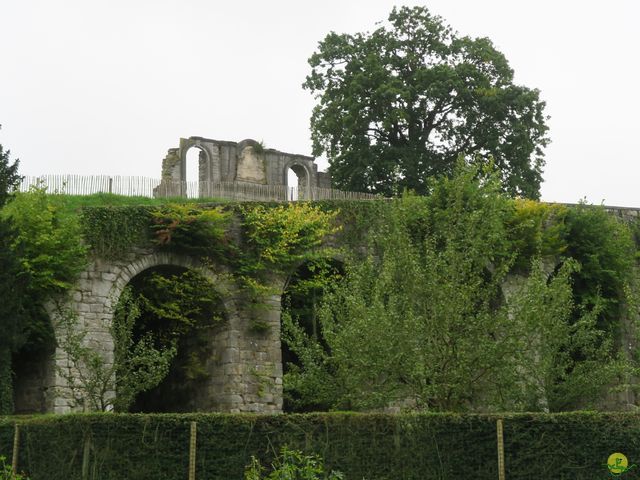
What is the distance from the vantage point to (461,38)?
126 feet

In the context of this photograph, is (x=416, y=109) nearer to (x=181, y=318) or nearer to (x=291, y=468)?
(x=181, y=318)

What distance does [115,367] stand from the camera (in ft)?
63.8

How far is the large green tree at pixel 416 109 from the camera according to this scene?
36594mm

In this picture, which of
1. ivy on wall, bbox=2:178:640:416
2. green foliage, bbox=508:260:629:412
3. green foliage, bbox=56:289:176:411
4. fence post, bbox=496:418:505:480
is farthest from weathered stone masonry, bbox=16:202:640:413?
fence post, bbox=496:418:505:480

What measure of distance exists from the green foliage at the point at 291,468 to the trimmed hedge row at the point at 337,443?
13 centimetres

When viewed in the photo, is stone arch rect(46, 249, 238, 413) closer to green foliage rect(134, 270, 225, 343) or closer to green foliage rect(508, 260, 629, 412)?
green foliage rect(134, 270, 225, 343)

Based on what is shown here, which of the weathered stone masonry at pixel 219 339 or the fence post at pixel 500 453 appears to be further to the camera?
A: the weathered stone masonry at pixel 219 339

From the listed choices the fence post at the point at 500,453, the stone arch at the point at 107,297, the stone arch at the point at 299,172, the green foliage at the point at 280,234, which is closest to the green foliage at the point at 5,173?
the stone arch at the point at 107,297

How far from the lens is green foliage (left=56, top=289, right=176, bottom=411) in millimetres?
19391

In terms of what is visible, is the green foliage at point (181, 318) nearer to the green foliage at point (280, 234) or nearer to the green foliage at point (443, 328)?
the green foliage at point (280, 234)

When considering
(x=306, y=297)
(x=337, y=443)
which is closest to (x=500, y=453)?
(x=337, y=443)

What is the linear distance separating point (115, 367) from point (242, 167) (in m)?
16.3

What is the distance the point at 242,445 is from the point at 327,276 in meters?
11.7

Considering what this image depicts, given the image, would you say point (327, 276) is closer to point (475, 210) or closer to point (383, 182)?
point (475, 210)
